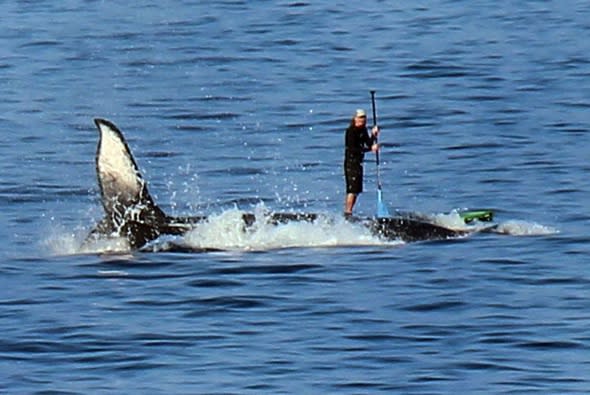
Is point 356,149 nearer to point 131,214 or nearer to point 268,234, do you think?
point 268,234

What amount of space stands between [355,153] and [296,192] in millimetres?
4471

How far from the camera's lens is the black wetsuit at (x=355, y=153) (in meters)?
32.4

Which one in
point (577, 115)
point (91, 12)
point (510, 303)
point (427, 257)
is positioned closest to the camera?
point (510, 303)

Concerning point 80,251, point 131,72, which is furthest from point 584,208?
point 131,72

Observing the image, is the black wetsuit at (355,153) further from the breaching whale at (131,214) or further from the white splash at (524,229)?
the white splash at (524,229)

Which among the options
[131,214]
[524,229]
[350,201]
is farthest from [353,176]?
[131,214]

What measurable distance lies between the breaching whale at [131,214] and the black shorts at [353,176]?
1.48m

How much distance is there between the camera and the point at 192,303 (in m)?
26.8

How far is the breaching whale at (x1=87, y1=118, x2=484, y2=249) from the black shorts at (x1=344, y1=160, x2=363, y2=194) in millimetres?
1476

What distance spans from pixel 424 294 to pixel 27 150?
16.8 meters

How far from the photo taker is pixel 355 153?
106 feet

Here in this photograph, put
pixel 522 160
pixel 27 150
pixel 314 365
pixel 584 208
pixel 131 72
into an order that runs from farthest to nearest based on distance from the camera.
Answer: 1. pixel 131 72
2. pixel 27 150
3. pixel 522 160
4. pixel 584 208
5. pixel 314 365

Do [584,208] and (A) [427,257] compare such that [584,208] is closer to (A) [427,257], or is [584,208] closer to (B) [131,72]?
(A) [427,257]

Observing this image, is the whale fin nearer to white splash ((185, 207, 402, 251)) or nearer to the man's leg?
white splash ((185, 207, 402, 251))
